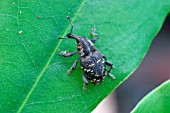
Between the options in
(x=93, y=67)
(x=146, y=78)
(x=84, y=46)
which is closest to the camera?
(x=84, y=46)

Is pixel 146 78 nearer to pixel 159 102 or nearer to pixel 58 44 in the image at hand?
pixel 58 44

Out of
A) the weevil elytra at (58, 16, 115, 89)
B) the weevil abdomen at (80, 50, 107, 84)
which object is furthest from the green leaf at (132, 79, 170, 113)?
the weevil abdomen at (80, 50, 107, 84)

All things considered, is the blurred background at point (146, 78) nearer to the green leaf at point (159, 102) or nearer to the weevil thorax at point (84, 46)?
the weevil thorax at point (84, 46)

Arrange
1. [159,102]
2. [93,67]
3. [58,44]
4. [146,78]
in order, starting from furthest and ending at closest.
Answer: [146,78] < [93,67] < [58,44] < [159,102]

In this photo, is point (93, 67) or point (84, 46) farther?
point (93, 67)

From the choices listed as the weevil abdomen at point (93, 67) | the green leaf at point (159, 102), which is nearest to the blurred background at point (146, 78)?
the weevil abdomen at point (93, 67)

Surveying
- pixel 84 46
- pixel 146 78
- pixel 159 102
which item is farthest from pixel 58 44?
pixel 146 78

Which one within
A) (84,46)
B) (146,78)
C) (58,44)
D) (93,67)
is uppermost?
(58,44)
